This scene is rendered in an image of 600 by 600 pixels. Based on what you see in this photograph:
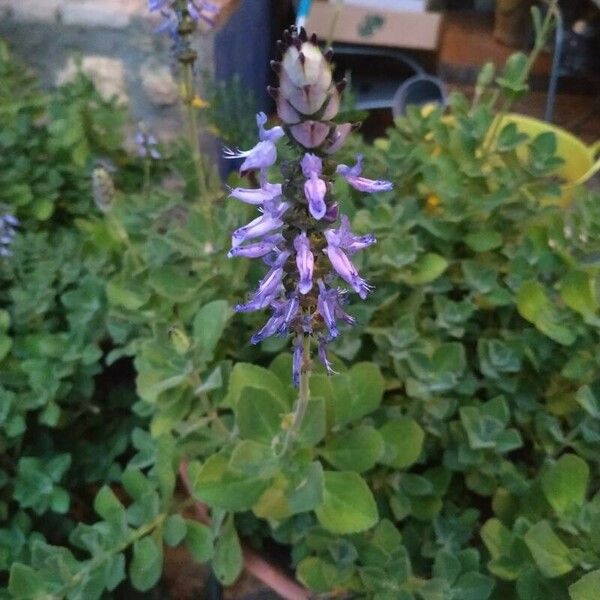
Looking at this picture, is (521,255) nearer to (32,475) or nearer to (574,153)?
(574,153)

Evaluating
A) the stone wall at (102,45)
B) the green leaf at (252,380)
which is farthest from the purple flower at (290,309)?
the stone wall at (102,45)

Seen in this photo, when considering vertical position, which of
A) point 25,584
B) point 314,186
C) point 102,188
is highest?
point 314,186

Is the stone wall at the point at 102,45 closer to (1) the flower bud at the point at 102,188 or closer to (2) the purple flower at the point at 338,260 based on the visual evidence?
(1) the flower bud at the point at 102,188

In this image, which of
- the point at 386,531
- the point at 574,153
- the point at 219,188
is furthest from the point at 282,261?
the point at 574,153

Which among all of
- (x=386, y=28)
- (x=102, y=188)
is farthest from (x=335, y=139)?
(x=386, y=28)

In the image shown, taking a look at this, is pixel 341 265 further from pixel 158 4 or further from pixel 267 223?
pixel 158 4

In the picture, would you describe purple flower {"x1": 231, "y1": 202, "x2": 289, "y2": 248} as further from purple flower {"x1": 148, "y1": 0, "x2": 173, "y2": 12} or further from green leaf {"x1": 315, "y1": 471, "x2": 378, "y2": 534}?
purple flower {"x1": 148, "y1": 0, "x2": 173, "y2": 12}
